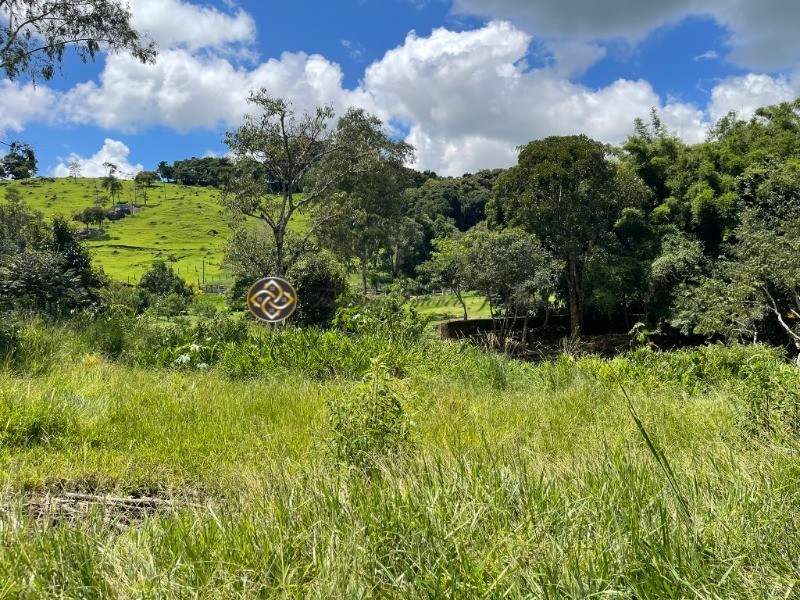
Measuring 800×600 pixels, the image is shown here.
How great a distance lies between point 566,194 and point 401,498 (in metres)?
21.4

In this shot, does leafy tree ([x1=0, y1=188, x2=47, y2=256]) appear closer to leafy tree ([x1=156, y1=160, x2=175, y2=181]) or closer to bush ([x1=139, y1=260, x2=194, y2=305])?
bush ([x1=139, y1=260, x2=194, y2=305])

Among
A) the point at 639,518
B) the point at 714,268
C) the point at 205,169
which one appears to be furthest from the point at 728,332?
the point at 205,169

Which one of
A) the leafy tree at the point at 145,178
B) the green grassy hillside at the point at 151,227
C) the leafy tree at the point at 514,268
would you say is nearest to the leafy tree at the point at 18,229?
the green grassy hillside at the point at 151,227

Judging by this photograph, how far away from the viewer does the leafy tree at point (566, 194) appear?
69.9ft

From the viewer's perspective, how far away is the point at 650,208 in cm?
2444

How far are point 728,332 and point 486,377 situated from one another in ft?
43.8

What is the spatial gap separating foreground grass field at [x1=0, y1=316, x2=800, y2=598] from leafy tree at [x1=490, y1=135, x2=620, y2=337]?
17.6 m

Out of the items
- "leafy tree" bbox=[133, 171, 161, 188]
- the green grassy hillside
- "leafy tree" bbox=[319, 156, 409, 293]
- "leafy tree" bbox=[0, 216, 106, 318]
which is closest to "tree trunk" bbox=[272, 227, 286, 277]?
"leafy tree" bbox=[0, 216, 106, 318]

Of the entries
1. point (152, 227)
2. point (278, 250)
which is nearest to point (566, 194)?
point (278, 250)

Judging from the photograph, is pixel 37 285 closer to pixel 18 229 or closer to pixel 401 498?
pixel 401 498

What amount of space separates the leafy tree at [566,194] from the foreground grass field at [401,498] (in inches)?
694

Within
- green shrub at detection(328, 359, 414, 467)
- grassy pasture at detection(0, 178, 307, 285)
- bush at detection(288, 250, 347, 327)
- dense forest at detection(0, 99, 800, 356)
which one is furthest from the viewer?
grassy pasture at detection(0, 178, 307, 285)

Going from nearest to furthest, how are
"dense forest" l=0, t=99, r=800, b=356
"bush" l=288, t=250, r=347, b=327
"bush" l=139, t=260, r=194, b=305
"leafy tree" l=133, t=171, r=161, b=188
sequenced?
"dense forest" l=0, t=99, r=800, b=356 → "bush" l=288, t=250, r=347, b=327 → "bush" l=139, t=260, r=194, b=305 → "leafy tree" l=133, t=171, r=161, b=188

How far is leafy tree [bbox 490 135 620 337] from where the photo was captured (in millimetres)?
21297
